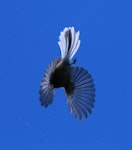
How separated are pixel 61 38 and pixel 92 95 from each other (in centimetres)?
8

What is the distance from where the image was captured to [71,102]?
538 mm

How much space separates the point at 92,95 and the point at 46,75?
8 cm

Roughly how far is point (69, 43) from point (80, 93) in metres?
0.07

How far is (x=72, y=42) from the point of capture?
51cm

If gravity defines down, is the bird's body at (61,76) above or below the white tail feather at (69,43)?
below

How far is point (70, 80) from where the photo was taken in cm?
51

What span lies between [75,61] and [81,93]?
0.05m

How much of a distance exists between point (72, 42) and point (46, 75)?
0.21ft

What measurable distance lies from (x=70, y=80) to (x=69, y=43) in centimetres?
5

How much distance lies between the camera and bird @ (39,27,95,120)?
1.56ft

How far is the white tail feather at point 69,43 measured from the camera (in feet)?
1.67

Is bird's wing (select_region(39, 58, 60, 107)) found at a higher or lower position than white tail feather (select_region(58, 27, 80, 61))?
lower

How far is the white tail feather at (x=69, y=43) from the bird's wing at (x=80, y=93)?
0.07ft

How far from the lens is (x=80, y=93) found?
1.77 feet
